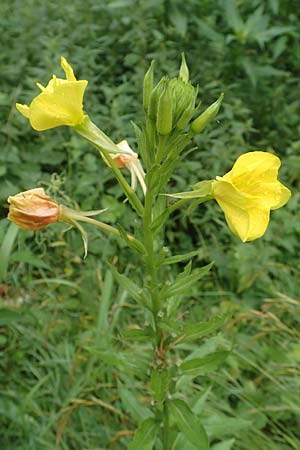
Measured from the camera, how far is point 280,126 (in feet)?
10.3

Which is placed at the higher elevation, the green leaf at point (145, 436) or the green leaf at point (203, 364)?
the green leaf at point (203, 364)

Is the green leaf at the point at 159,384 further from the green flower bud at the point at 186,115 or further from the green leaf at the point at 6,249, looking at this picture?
the green leaf at the point at 6,249

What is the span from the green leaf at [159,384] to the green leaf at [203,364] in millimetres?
79

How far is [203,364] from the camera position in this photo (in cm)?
140

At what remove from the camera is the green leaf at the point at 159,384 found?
4.34ft

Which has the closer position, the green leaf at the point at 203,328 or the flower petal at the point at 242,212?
the flower petal at the point at 242,212

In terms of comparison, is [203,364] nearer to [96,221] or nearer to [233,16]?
[96,221]

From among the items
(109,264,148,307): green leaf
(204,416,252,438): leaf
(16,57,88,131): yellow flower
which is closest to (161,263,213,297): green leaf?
(109,264,148,307): green leaf

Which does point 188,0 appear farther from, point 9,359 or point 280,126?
point 9,359

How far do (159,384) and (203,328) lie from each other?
15cm

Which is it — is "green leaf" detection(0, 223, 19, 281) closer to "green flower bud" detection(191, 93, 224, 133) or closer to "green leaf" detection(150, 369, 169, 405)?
"green leaf" detection(150, 369, 169, 405)

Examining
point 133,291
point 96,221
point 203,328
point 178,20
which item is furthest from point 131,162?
point 178,20

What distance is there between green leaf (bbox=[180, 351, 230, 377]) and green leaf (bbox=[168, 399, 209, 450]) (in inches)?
2.8

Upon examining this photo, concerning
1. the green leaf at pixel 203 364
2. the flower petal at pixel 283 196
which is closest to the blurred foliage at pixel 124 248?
the green leaf at pixel 203 364
